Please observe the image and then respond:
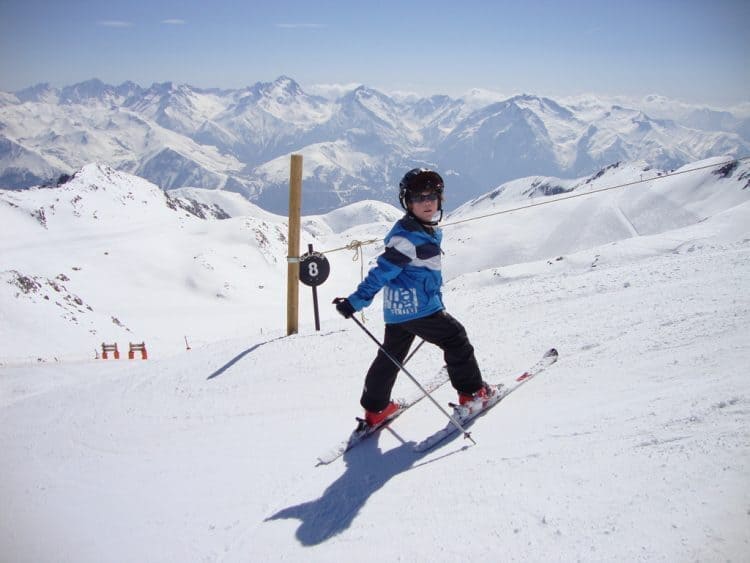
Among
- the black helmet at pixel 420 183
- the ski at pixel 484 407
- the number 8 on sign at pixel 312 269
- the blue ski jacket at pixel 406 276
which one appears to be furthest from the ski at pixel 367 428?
the number 8 on sign at pixel 312 269

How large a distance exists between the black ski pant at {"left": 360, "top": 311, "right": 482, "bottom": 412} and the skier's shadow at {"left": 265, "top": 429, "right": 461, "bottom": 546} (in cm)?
50

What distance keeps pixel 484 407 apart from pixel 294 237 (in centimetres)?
543

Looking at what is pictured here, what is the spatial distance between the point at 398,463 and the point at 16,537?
342cm

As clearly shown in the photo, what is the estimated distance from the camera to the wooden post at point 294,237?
8500 millimetres

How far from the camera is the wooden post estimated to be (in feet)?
27.9

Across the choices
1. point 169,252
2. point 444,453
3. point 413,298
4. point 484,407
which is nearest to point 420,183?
point 413,298

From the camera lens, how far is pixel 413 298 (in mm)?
4508

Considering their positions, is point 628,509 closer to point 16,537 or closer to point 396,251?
point 396,251

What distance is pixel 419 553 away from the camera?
289 cm

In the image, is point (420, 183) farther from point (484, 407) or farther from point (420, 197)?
point (484, 407)

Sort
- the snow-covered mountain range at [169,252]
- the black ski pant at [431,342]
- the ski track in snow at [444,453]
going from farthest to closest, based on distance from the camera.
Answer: the snow-covered mountain range at [169,252]
the black ski pant at [431,342]
the ski track in snow at [444,453]

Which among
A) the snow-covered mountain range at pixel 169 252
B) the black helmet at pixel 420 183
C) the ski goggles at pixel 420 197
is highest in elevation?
the black helmet at pixel 420 183

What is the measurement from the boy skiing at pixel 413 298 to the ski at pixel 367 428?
80 millimetres

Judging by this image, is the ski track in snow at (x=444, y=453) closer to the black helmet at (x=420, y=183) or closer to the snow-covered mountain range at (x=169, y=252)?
the black helmet at (x=420, y=183)
